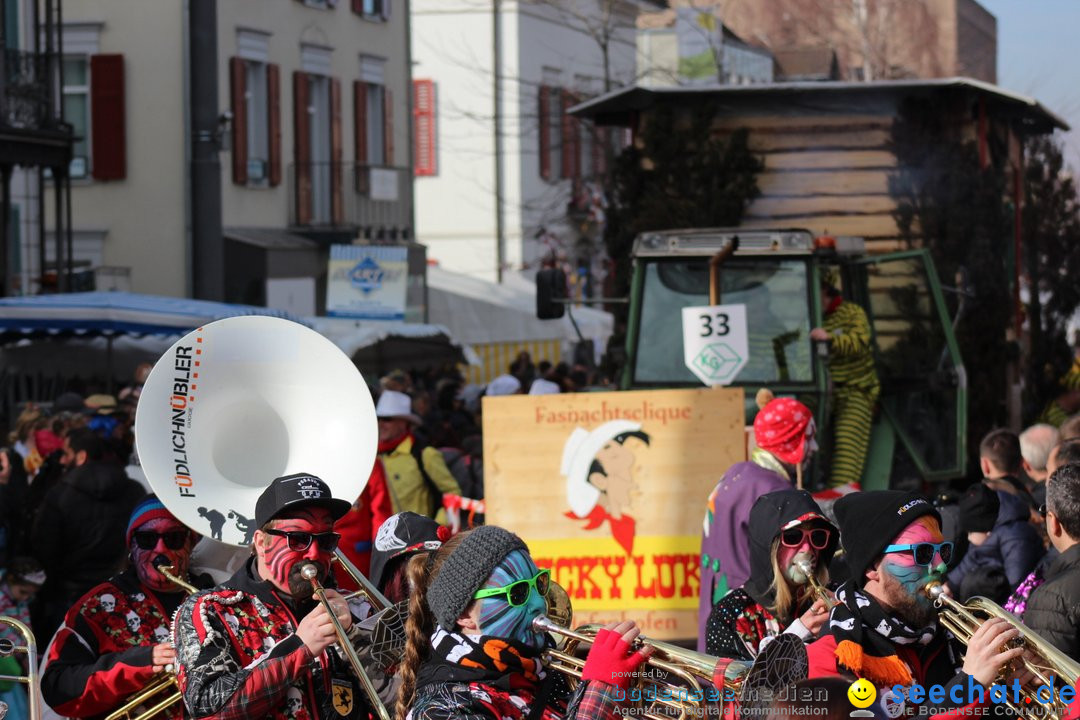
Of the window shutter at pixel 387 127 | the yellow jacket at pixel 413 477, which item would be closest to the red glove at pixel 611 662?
the yellow jacket at pixel 413 477

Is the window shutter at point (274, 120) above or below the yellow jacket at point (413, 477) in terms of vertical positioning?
above

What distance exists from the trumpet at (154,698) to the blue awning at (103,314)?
7.87 m

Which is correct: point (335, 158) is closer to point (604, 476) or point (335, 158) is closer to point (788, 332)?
point (788, 332)

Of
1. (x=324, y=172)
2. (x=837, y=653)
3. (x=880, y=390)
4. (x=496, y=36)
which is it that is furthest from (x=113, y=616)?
(x=496, y=36)

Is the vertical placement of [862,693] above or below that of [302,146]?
below

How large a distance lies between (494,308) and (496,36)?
10.7 metres

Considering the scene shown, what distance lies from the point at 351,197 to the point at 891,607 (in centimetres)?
2568

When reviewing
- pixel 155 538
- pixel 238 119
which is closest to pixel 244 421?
pixel 155 538

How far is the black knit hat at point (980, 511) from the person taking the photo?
654cm

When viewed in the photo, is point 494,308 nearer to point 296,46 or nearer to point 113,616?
point 296,46

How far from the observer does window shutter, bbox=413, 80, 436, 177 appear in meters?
35.5

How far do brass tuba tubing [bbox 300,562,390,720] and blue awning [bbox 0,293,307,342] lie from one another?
8.58 m

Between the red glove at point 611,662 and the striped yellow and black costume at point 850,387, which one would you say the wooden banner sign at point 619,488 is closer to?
the striped yellow and black costume at point 850,387

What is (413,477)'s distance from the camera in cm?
889
